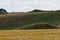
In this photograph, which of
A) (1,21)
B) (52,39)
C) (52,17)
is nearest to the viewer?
(52,39)

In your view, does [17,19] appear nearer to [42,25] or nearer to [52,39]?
[42,25]

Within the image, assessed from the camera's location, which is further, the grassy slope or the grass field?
the grassy slope

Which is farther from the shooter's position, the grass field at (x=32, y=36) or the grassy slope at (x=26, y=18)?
the grassy slope at (x=26, y=18)

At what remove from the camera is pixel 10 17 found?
49.8 meters

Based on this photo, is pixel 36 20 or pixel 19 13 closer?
pixel 36 20

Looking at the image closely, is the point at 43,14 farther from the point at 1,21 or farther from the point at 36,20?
the point at 1,21

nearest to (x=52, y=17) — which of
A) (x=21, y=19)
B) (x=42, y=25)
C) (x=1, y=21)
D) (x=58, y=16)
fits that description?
(x=58, y=16)

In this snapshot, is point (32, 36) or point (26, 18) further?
point (26, 18)

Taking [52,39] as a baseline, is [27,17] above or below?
below

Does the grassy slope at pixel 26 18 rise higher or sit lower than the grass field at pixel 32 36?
lower

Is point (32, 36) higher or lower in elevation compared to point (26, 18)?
higher

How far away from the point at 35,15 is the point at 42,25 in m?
13.6

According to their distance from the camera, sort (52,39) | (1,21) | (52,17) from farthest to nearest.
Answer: (52,17) < (1,21) < (52,39)

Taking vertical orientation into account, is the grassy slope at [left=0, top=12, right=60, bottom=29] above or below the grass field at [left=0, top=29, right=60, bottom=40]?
below
